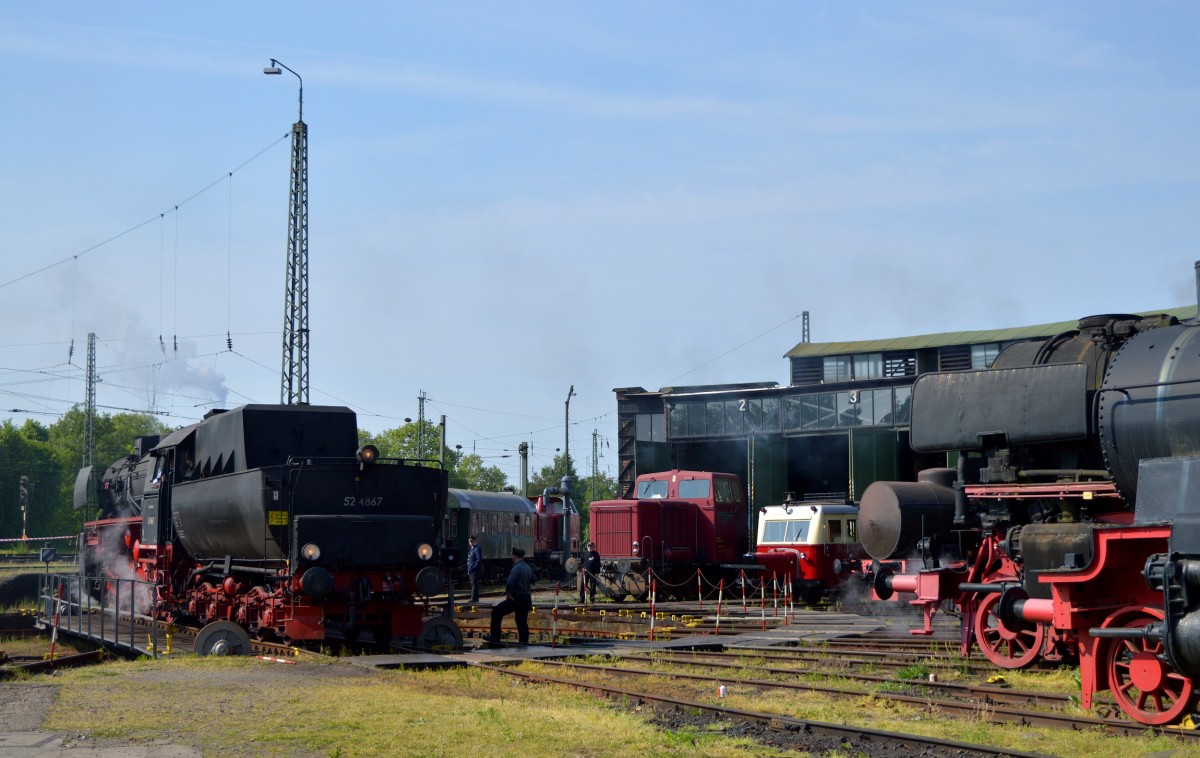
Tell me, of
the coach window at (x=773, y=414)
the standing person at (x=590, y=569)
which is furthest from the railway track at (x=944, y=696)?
the coach window at (x=773, y=414)

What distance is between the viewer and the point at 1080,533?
37.1 feet

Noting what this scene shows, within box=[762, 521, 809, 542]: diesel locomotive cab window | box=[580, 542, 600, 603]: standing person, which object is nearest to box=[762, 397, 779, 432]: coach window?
box=[762, 521, 809, 542]: diesel locomotive cab window

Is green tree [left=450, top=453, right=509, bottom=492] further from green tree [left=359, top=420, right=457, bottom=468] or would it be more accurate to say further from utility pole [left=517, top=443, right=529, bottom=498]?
utility pole [left=517, top=443, right=529, bottom=498]

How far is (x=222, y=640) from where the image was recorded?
53.4 ft

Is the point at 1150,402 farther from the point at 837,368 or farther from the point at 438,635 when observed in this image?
the point at 837,368

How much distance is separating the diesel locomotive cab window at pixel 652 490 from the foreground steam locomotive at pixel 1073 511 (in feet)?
50.4

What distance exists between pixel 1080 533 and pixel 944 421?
108 inches

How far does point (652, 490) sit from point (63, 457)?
250 ft

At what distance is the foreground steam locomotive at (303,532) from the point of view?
1598 cm

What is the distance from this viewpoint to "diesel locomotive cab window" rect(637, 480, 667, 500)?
1262 inches

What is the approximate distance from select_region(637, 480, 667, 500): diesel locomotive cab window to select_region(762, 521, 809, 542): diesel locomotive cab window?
364 centimetres

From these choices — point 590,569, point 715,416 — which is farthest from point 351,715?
point 715,416

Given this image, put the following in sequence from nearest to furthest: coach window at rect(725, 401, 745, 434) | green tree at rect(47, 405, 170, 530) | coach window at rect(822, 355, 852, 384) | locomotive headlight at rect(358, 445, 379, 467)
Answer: locomotive headlight at rect(358, 445, 379, 467), coach window at rect(725, 401, 745, 434), coach window at rect(822, 355, 852, 384), green tree at rect(47, 405, 170, 530)

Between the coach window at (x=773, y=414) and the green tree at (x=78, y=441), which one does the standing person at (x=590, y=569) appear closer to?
the coach window at (x=773, y=414)
